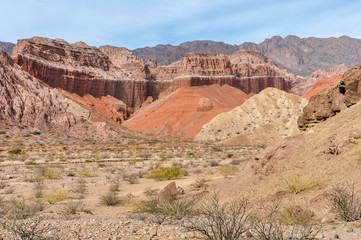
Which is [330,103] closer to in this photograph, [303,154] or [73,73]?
[303,154]

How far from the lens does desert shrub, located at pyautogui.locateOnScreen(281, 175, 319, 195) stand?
22.7ft

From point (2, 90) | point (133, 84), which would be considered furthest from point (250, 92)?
point (2, 90)

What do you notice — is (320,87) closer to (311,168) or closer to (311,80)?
(311,80)

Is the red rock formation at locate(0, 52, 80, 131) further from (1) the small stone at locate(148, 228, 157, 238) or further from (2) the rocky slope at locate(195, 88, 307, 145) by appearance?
(1) the small stone at locate(148, 228, 157, 238)

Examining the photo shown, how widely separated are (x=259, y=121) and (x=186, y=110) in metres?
33.7

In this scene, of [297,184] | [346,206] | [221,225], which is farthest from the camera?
[297,184]

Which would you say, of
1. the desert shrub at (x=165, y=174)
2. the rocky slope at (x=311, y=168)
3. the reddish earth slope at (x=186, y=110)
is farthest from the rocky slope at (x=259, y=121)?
the rocky slope at (x=311, y=168)

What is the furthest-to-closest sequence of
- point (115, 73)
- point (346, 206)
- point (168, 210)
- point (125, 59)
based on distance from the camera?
point (125, 59) < point (115, 73) < point (168, 210) < point (346, 206)

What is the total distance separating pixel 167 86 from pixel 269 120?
2703 inches

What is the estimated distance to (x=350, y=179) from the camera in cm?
647

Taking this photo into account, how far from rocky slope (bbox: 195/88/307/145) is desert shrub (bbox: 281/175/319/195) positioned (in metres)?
44.8

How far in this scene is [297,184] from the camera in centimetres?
716

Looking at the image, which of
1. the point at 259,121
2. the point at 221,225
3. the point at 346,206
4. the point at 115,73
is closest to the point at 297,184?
the point at 346,206

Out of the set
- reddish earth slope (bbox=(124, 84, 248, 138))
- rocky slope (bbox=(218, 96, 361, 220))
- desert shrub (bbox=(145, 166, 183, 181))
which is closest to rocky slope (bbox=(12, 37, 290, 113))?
reddish earth slope (bbox=(124, 84, 248, 138))
